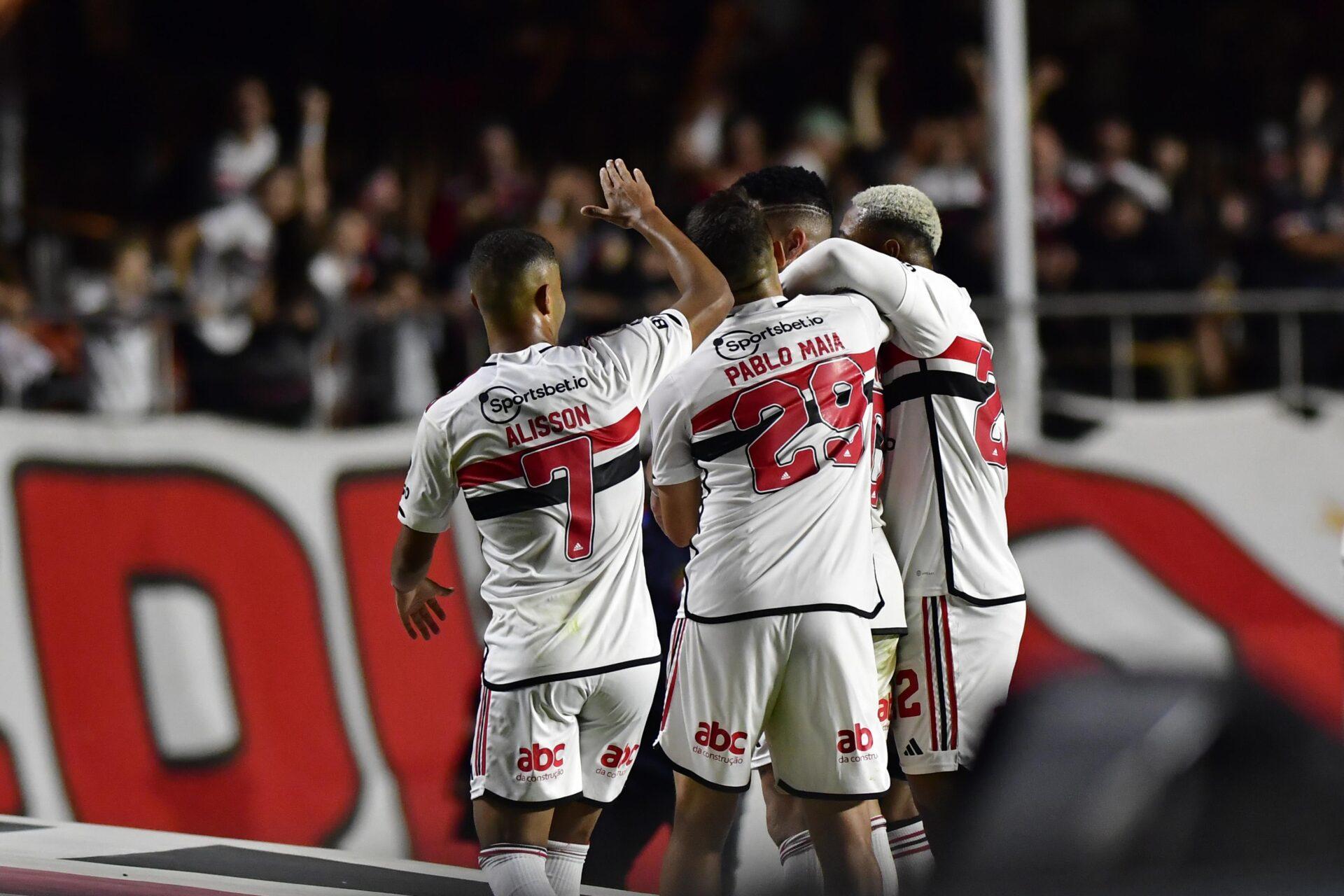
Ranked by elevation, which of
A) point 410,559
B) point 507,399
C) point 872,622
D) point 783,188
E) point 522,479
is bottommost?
point 872,622

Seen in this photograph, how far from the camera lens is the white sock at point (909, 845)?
4.98m

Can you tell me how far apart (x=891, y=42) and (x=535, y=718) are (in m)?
13.7

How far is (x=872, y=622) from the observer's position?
15.7 ft

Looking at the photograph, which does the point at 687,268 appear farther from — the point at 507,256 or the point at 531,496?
the point at 531,496

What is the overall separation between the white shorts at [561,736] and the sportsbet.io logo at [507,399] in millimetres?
711

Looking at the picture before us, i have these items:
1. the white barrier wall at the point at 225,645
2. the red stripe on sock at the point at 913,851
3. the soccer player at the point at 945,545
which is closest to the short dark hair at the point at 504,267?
the soccer player at the point at 945,545

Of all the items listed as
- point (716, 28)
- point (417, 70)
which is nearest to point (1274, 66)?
point (716, 28)

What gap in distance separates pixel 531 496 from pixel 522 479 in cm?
5

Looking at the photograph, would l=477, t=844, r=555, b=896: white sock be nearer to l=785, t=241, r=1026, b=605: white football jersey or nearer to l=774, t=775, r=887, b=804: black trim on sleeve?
l=774, t=775, r=887, b=804: black trim on sleeve

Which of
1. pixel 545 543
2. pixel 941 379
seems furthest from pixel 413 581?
pixel 941 379

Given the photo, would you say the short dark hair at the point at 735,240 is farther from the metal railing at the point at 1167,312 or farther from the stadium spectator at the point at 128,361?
the metal railing at the point at 1167,312

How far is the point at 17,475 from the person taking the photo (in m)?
8.62

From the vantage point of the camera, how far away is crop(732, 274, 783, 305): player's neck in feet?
16.0

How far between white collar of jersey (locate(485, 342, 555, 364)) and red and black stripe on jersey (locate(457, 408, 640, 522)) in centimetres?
24
